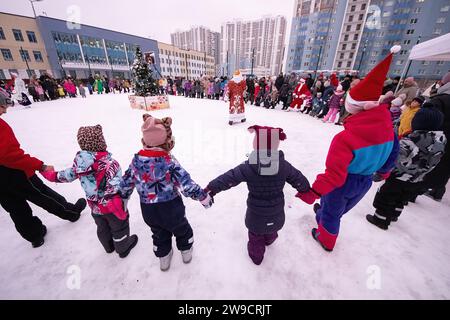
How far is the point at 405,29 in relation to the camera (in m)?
39.1

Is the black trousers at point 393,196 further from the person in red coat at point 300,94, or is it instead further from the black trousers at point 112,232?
the person in red coat at point 300,94

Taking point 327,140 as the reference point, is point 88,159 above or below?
above

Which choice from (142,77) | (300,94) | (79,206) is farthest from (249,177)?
(142,77)

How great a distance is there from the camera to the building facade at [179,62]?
51.8 m

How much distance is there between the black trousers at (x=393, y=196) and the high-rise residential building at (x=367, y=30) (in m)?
37.6

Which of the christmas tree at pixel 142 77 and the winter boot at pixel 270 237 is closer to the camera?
the winter boot at pixel 270 237

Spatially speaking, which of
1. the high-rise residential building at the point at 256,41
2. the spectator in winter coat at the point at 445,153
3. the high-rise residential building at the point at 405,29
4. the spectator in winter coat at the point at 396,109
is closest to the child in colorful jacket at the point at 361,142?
the spectator in winter coat at the point at 445,153

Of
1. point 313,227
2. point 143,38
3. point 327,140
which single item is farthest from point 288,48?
point 313,227

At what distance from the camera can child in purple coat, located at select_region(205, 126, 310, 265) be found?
4.94 ft

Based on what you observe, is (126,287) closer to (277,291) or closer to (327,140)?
(277,291)

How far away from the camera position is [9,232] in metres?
2.35

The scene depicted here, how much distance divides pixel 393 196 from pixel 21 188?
4.20 m
